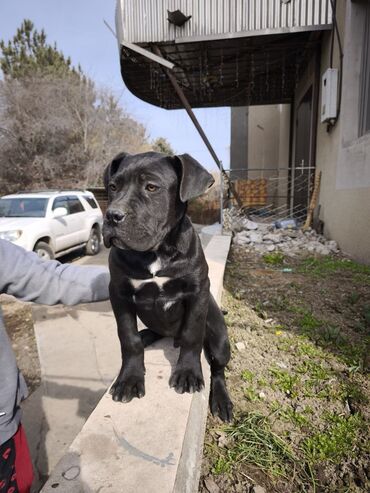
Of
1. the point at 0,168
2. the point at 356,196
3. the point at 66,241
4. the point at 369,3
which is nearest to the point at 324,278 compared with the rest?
the point at 356,196

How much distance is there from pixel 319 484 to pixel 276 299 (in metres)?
2.48

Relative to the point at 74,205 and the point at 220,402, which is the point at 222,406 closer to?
the point at 220,402

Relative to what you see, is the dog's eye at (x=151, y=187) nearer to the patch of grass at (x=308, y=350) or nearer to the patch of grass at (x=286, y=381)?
the patch of grass at (x=286, y=381)

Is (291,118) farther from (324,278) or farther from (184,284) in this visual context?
(184,284)

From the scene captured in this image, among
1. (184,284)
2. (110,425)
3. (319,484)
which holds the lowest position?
(319,484)

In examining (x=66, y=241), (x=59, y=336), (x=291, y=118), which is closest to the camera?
(x=59, y=336)

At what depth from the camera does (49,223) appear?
7703 millimetres

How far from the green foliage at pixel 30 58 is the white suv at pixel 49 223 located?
18332 millimetres

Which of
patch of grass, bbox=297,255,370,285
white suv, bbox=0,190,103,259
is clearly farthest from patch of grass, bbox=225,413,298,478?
white suv, bbox=0,190,103,259

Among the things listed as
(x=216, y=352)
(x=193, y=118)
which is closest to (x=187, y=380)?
(x=216, y=352)

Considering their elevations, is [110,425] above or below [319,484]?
above

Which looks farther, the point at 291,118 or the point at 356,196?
the point at 291,118

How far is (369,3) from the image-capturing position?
561cm

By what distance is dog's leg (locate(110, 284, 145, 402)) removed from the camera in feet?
6.11
